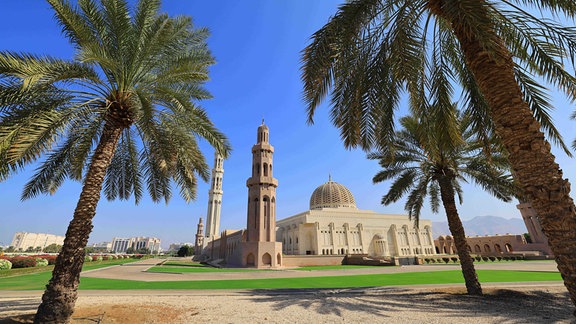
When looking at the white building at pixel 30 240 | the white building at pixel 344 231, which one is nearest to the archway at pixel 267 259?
the white building at pixel 344 231

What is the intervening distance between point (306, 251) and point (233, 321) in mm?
38191

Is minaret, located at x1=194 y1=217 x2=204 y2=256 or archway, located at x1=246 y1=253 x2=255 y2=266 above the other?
Answer: minaret, located at x1=194 y1=217 x2=204 y2=256

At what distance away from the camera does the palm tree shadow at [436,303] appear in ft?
20.3

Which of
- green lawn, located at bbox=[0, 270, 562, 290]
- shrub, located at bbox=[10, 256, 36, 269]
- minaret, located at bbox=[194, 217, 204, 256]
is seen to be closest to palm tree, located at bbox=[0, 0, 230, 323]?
green lawn, located at bbox=[0, 270, 562, 290]

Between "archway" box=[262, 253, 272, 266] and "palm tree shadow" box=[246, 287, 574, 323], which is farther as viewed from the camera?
"archway" box=[262, 253, 272, 266]

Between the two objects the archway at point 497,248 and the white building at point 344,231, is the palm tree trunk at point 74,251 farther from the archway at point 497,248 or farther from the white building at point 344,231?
the archway at point 497,248

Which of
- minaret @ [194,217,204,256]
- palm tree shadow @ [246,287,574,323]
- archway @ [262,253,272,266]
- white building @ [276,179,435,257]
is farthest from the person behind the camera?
minaret @ [194,217,204,256]

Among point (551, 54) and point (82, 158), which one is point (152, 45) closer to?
point (82, 158)

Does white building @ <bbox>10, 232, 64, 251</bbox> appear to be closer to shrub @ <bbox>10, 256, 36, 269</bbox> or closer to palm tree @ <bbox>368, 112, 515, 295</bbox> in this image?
shrub @ <bbox>10, 256, 36, 269</bbox>

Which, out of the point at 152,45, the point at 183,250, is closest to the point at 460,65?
the point at 152,45

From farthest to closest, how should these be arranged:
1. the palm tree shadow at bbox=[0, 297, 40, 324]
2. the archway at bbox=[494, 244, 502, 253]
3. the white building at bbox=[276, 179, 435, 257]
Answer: the archway at bbox=[494, 244, 502, 253] < the white building at bbox=[276, 179, 435, 257] < the palm tree shadow at bbox=[0, 297, 40, 324]

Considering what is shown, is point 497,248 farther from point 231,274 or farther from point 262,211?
point 231,274

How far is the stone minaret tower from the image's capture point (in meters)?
27.0

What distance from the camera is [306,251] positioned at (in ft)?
139
